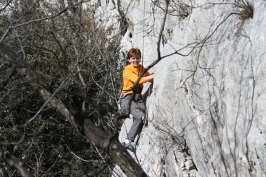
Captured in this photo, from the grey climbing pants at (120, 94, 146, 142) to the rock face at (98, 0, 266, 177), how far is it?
138mm

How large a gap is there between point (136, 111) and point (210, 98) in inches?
77.5

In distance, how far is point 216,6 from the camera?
271 inches

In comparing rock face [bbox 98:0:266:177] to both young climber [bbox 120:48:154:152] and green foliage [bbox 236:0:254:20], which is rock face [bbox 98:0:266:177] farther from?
young climber [bbox 120:48:154:152]

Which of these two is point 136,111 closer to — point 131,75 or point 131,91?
point 131,91

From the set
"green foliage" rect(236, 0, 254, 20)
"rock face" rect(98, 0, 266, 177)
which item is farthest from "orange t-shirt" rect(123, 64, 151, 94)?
"green foliage" rect(236, 0, 254, 20)

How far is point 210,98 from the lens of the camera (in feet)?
20.2

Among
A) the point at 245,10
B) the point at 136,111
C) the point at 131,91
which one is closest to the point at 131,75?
the point at 131,91

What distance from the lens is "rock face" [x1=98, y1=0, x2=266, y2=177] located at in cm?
523

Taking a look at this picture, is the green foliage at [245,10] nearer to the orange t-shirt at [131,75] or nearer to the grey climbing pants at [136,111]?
the orange t-shirt at [131,75]

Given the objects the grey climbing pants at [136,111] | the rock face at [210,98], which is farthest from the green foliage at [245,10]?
the grey climbing pants at [136,111]

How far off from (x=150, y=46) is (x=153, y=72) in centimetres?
176

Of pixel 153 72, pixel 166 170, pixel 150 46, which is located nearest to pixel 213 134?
pixel 166 170

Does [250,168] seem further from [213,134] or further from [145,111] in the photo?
[145,111]

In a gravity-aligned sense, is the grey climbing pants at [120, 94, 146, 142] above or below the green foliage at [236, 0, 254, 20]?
below
